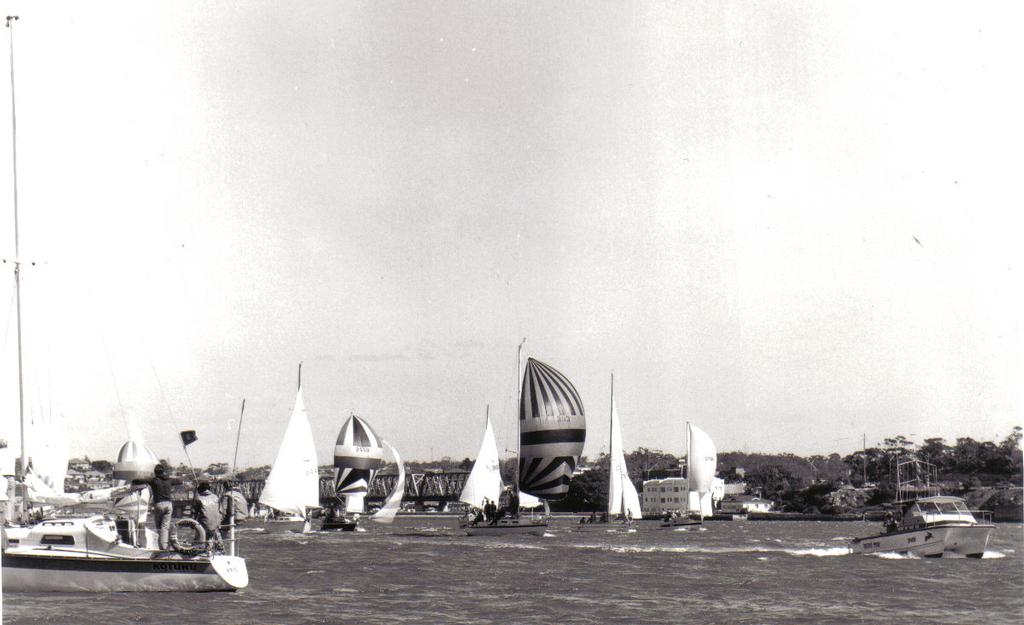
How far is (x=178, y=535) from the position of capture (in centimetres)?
2503

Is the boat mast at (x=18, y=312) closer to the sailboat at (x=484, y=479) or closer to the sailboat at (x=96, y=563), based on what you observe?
the sailboat at (x=96, y=563)

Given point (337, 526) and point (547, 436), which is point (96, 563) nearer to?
point (547, 436)

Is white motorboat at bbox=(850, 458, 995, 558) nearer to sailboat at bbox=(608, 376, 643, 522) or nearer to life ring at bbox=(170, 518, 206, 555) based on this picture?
life ring at bbox=(170, 518, 206, 555)

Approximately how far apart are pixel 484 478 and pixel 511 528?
33.6ft

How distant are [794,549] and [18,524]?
3526 centimetres

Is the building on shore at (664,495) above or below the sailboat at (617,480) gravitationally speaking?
below

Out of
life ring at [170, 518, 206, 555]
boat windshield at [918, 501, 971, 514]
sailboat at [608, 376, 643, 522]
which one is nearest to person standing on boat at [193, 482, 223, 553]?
life ring at [170, 518, 206, 555]

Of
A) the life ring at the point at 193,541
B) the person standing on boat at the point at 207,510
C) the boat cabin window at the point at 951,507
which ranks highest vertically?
the person standing on boat at the point at 207,510

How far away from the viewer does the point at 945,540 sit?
40.8 metres

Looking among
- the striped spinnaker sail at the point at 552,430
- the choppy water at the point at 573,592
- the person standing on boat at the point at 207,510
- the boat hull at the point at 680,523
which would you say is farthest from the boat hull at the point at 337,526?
the person standing on boat at the point at 207,510

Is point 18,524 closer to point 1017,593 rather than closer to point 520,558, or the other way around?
point 520,558

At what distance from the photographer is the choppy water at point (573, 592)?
22.1m

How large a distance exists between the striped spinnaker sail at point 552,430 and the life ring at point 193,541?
34987 millimetres

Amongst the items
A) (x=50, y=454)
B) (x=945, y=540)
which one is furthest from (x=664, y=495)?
(x=50, y=454)
